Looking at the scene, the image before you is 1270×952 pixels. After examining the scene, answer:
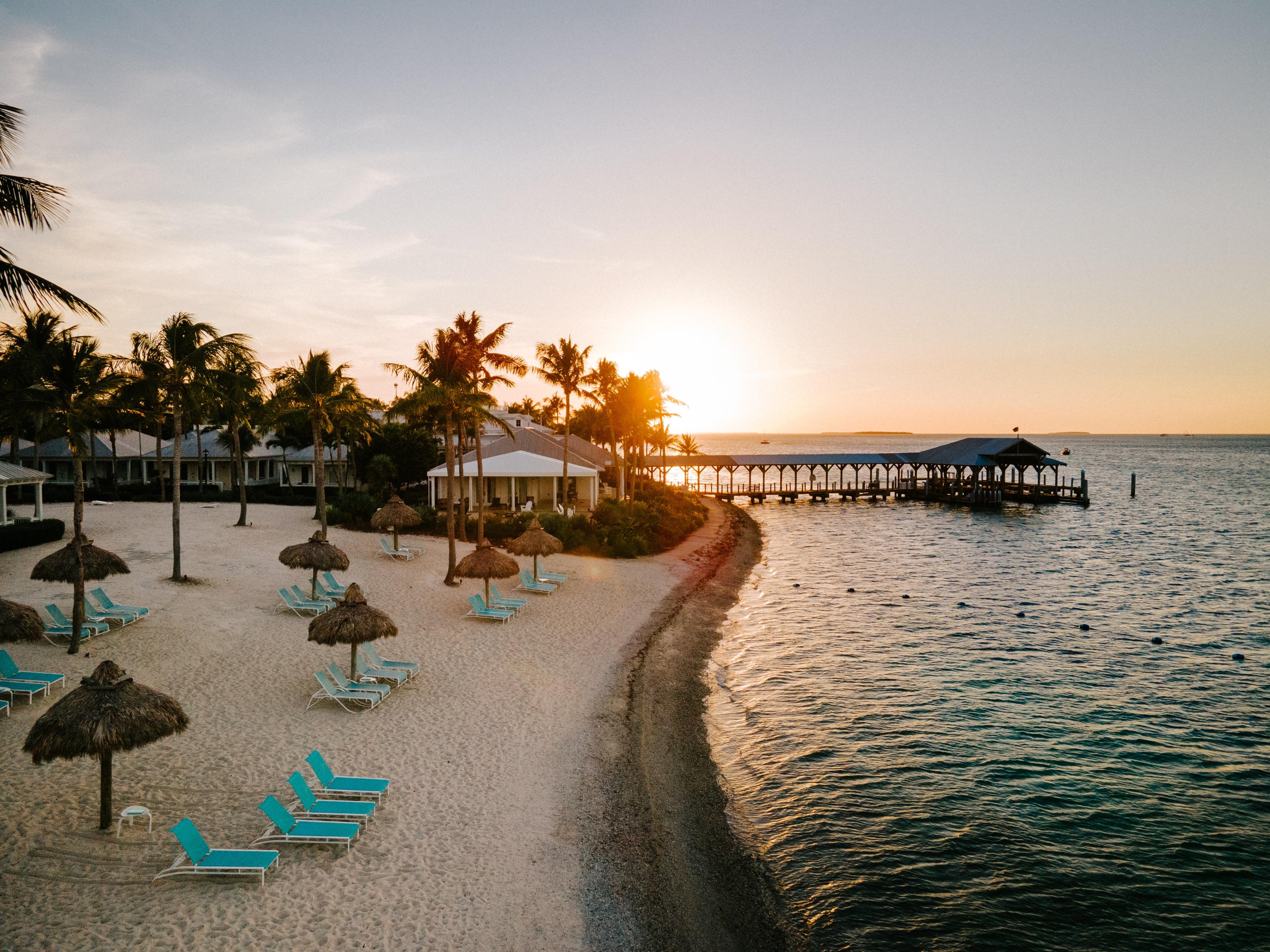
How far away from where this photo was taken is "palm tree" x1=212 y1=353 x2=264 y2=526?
22.7m

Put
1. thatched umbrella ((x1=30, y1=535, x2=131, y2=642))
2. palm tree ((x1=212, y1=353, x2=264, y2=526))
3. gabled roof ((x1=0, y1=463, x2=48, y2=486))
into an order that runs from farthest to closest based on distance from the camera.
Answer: gabled roof ((x1=0, y1=463, x2=48, y2=486))
palm tree ((x1=212, y1=353, x2=264, y2=526))
thatched umbrella ((x1=30, y1=535, x2=131, y2=642))

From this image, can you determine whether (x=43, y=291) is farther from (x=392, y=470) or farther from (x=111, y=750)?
(x=392, y=470)

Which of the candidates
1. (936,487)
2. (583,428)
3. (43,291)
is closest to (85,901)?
(43,291)

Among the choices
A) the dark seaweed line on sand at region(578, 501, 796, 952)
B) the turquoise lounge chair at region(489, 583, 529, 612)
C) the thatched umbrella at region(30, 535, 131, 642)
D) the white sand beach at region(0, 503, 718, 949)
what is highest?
the thatched umbrella at region(30, 535, 131, 642)

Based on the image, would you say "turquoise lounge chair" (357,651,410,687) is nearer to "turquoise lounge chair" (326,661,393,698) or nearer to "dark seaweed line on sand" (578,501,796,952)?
→ "turquoise lounge chair" (326,661,393,698)

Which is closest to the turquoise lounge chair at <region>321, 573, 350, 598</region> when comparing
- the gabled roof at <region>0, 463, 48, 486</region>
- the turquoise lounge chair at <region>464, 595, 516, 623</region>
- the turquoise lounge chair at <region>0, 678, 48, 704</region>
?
the turquoise lounge chair at <region>464, 595, 516, 623</region>

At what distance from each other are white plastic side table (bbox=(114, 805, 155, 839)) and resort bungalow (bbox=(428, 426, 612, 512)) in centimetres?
2139

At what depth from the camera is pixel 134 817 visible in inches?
375

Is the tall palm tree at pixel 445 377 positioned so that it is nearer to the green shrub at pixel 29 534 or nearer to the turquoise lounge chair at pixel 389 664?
the turquoise lounge chair at pixel 389 664

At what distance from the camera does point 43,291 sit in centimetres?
1013

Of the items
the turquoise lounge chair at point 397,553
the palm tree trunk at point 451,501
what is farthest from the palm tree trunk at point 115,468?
the palm tree trunk at point 451,501

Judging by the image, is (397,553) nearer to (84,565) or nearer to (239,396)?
(239,396)

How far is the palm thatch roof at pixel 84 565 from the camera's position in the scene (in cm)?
1599

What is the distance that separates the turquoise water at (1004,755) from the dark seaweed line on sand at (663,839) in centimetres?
57
